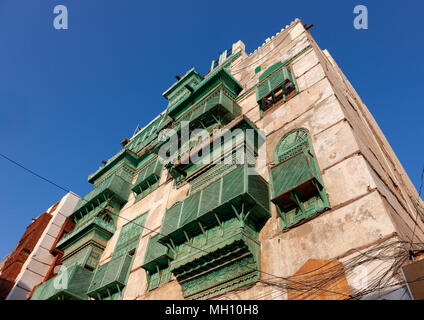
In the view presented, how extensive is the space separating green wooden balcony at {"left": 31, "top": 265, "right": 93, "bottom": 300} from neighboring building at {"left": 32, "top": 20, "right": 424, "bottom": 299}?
0.24 feet

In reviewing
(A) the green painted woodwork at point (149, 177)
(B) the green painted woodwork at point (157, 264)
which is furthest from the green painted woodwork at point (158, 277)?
(A) the green painted woodwork at point (149, 177)

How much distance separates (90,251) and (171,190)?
6.89 metres

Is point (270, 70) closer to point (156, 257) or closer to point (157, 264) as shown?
point (156, 257)

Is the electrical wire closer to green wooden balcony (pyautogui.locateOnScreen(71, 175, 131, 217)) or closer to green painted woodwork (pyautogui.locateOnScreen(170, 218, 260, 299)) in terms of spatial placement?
green painted woodwork (pyautogui.locateOnScreen(170, 218, 260, 299))

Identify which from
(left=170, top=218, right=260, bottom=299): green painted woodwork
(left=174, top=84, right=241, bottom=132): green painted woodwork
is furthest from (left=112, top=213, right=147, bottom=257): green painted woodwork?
(left=170, top=218, right=260, bottom=299): green painted woodwork

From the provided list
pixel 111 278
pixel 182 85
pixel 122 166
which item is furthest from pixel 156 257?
pixel 182 85

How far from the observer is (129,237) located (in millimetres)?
19391

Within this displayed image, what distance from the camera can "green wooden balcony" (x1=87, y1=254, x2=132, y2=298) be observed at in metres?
16.3

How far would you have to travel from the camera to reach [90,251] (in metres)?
20.2

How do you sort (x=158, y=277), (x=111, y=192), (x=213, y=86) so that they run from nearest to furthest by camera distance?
(x=158, y=277) → (x=213, y=86) → (x=111, y=192)

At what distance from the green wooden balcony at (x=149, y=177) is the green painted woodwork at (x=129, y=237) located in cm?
314

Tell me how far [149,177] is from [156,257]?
8828 millimetres
